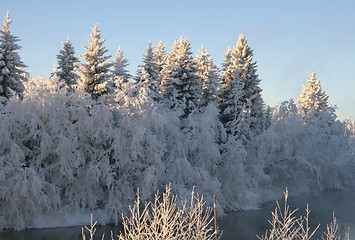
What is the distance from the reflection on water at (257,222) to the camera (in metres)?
21.5

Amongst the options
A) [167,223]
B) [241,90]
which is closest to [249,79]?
[241,90]

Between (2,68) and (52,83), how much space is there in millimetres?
3661

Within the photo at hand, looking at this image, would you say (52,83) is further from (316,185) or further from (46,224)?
(316,185)

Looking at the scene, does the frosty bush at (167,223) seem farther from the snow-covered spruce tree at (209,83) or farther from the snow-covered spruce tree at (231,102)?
the snow-covered spruce tree at (209,83)

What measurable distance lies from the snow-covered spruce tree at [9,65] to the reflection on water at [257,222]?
30.9 ft

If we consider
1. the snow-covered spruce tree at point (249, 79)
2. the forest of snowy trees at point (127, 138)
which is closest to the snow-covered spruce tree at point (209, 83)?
the forest of snowy trees at point (127, 138)

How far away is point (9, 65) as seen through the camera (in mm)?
26594

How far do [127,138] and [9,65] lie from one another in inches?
348

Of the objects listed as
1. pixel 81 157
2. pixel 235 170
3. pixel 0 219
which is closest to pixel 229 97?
pixel 235 170

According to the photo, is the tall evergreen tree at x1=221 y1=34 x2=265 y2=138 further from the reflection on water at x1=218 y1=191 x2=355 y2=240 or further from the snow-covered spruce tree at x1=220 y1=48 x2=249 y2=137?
A: the reflection on water at x1=218 y1=191 x2=355 y2=240

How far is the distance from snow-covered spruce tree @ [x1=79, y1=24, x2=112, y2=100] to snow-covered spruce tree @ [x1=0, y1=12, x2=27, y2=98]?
13.3 ft

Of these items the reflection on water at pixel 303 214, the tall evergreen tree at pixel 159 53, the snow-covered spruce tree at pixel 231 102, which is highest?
the tall evergreen tree at pixel 159 53

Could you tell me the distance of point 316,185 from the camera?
38.7 m

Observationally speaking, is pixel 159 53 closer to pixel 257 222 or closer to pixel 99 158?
pixel 99 158
